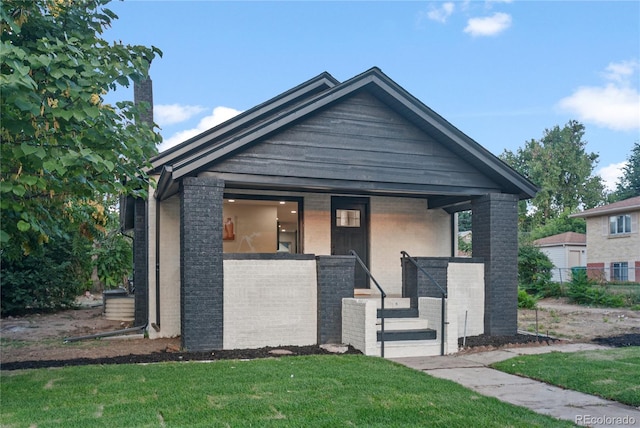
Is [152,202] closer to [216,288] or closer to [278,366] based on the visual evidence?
[216,288]

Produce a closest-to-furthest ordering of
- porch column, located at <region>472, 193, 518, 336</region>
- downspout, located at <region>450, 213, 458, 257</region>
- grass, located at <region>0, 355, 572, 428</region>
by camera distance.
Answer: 1. grass, located at <region>0, 355, 572, 428</region>
2. porch column, located at <region>472, 193, 518, 336</region>
3. downspout, located at <region>450, 213, 458, 257</region>

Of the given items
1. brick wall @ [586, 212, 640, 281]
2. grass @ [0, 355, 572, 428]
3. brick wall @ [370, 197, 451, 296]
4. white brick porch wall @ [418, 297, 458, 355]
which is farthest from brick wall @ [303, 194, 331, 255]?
brick wall @ [586, 212, 640, 281]

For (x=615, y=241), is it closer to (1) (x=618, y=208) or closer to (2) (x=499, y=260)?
(1) (x=618, y=208)

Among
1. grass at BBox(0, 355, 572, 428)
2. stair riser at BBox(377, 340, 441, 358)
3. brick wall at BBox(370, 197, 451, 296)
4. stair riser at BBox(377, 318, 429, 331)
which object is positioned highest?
brick wall at BBox(370, 197, 451, 296)

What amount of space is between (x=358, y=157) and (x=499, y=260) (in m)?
3.88

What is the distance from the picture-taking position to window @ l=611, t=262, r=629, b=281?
31359mm

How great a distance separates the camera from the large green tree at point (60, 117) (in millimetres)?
5758

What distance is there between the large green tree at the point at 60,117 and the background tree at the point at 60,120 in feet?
0.04

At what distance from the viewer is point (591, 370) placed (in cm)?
829

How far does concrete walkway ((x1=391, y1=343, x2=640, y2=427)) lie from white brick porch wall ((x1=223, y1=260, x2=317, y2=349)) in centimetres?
203

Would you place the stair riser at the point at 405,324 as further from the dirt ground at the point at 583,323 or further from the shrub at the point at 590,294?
the shrub at the point at 590,294

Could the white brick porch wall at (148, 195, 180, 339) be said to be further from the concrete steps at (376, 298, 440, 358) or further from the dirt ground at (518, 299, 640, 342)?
the dirt ground at (518, 299, 640, 342)

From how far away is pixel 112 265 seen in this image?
23.8 meters

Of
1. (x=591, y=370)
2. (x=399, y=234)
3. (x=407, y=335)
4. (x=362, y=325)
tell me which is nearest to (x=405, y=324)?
(x=407, y=335)
